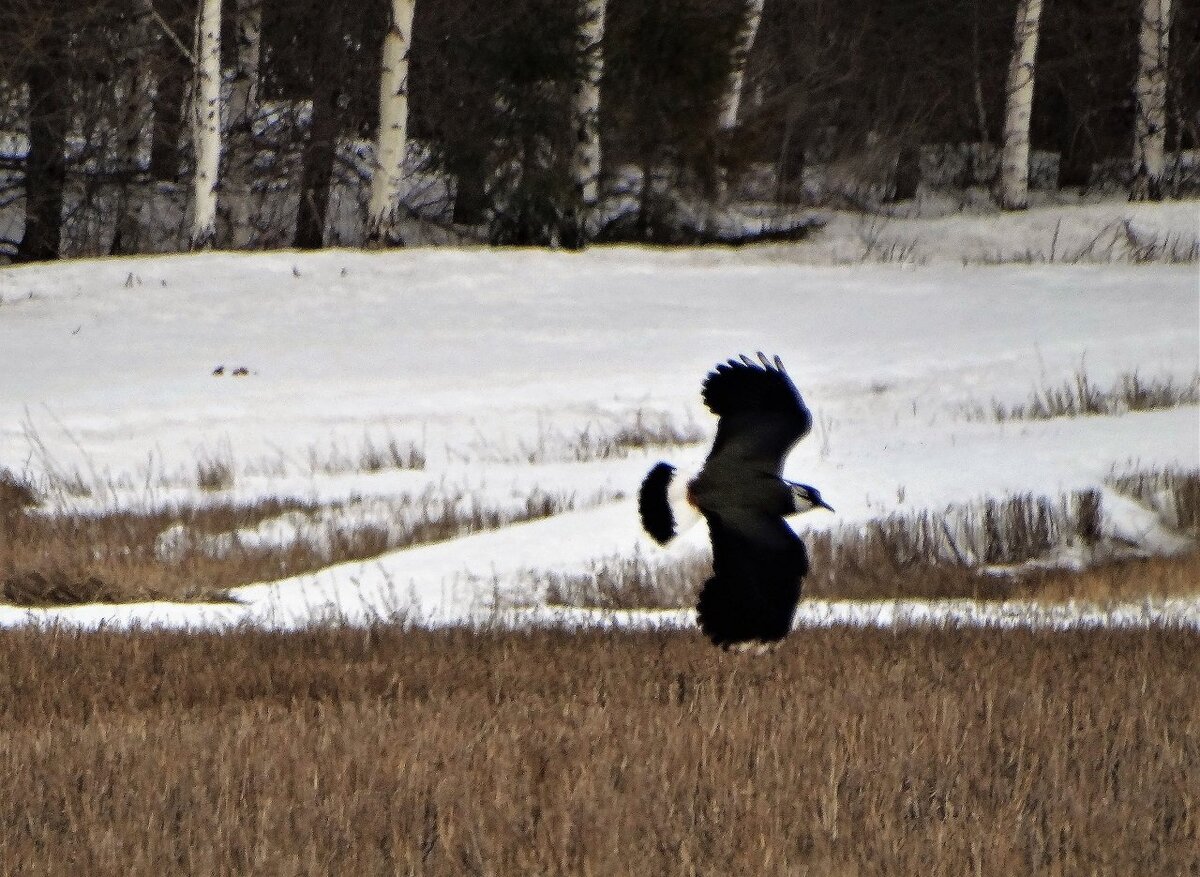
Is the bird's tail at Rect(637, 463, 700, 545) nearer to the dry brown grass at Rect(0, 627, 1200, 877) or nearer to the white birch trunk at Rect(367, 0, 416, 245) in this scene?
the dry brown grass at Rect(0, 627, 1200, 877)

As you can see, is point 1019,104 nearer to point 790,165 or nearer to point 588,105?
point 790,165

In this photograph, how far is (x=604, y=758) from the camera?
4.63m

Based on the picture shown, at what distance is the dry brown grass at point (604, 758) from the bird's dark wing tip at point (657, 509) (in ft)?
1.89

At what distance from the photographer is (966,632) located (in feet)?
22.6

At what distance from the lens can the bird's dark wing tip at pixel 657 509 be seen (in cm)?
468

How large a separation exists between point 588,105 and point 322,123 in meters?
4.36

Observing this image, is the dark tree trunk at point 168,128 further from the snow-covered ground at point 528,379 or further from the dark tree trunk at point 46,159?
the snow-covered ground at point 528,379

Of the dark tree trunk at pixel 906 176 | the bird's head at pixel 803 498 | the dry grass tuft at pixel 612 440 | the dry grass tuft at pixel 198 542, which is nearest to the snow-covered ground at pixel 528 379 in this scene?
the dry grass tuft at pixel 612 440

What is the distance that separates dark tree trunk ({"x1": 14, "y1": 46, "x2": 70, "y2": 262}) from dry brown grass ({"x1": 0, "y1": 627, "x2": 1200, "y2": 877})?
581 inches

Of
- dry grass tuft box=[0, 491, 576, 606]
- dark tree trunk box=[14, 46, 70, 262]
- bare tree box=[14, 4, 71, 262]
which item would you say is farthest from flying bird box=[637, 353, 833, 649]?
dark tree trunk box=[14, 46, 70, 262]

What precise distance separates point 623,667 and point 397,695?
0.80 m

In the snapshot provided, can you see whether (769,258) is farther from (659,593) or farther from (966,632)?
(966,632)

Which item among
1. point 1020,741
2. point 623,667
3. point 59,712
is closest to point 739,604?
point 1020,741

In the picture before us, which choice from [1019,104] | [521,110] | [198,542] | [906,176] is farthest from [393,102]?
[906,176]
